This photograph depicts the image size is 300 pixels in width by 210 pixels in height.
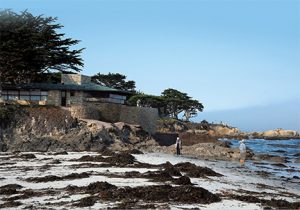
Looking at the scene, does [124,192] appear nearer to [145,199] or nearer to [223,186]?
[145,199]

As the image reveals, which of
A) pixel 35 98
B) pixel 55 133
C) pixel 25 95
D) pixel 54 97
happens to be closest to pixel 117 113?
pixel 54 97

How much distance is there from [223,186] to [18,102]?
27.6 m

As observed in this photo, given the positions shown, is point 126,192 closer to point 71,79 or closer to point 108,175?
point 108,175

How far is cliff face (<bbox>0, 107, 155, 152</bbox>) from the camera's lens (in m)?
34.1

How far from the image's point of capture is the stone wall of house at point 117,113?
38.1 m

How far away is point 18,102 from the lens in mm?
38719

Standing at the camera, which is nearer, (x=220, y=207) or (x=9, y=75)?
(x=220, y=207)

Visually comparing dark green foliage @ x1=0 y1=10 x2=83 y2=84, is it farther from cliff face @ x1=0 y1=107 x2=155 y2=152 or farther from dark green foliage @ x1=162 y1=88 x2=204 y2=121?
dark green foliage @ x1=162 y1=88 x2=204 y2=121

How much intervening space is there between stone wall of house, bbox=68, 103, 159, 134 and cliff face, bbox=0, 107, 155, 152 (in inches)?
54.1

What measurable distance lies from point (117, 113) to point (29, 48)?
1099cm

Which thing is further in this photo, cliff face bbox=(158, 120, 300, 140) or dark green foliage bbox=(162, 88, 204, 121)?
dark green foliage bbox=(162, 88, 204, 121)

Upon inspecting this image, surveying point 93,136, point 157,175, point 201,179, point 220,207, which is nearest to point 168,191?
point 220,207

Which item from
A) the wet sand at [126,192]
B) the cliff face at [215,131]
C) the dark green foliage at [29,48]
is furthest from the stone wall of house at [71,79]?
the cliff face at [215,131]

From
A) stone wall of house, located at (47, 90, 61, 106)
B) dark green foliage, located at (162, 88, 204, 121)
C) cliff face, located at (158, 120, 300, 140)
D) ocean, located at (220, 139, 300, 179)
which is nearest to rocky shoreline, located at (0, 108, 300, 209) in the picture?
ocean, located at (220, 139, 300, 179)
